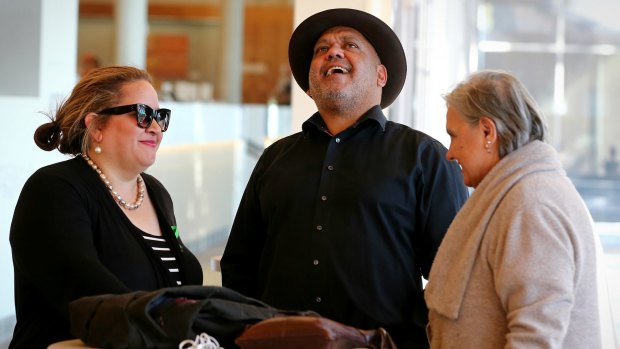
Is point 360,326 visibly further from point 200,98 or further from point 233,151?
point 200,98

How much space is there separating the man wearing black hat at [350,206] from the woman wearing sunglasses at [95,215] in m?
0.31

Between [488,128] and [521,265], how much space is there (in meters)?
0.35

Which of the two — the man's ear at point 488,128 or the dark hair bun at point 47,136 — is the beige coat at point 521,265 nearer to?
the man's ear at point 488,128

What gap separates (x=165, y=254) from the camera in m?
2.75

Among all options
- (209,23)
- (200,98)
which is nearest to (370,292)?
(200,98)

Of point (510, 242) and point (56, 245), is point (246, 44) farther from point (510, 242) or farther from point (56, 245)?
point (510, 242)

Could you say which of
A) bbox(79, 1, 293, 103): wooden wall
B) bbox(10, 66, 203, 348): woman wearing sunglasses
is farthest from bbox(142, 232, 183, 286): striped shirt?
bbox(79, 1, 293, 103): wooden wall

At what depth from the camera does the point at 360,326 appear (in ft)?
9.50

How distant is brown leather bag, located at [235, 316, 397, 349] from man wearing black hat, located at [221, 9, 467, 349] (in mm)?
727

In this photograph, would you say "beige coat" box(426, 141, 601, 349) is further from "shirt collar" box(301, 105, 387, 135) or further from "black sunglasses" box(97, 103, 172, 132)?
"black sunglasses" box(97, 103, 172, 132)

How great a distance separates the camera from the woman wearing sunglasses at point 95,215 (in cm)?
242

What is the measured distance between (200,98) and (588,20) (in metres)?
9.15

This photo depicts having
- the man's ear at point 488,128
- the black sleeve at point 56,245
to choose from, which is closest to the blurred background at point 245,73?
the black sleeve at point 56,245

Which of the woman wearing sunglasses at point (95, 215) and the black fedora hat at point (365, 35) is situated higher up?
the black fedora hat at point (365, 35)
